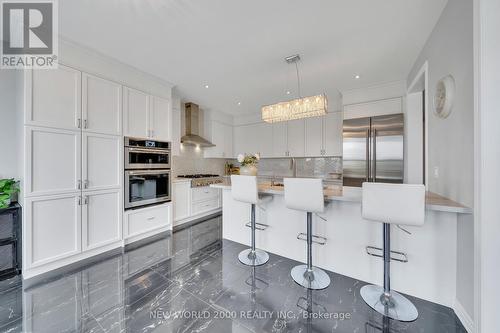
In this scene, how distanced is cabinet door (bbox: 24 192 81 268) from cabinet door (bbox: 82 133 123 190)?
0.27 meters

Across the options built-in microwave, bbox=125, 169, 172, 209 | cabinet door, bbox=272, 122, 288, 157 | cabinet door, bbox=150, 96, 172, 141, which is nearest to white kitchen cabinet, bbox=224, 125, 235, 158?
cabinet door, bbox=272, 122, 288, 157

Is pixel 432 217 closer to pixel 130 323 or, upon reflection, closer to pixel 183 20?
pixel 130 323

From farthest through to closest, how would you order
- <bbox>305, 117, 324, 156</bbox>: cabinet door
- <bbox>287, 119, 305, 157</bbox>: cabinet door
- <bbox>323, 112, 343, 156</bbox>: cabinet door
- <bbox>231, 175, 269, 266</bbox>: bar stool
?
<bbox>287, 119, 305, 157</bbox>: cabinet door → <bbox>305, 117, 324, 156</bbox>: cabinet door → <bbox>323, 112, 343, 156</bbox>: cabinet door → <bbox>231, 175, 269, 266</bbox>: bar stool

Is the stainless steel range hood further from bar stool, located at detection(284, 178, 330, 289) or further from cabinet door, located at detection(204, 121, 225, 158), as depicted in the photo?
bar stool, located at detection(284, 178, 330, 289)

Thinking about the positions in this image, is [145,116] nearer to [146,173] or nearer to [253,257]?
[146,173]

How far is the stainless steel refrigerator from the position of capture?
3203 millimetres

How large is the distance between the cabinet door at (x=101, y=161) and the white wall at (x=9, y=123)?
713mm

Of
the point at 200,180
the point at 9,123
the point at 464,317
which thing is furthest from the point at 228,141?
the point at 464,317

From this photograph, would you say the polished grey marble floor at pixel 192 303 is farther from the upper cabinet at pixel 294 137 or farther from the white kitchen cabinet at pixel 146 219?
the upper cabinet at pixel 294 137

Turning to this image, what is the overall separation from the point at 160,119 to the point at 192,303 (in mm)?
2841

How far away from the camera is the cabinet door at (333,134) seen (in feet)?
14.1

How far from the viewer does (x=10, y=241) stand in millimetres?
2115

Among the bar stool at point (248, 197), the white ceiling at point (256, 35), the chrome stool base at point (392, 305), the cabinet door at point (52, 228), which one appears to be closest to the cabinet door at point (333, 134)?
the white ceiling at point (256, 35)

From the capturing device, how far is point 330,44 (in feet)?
7.66
